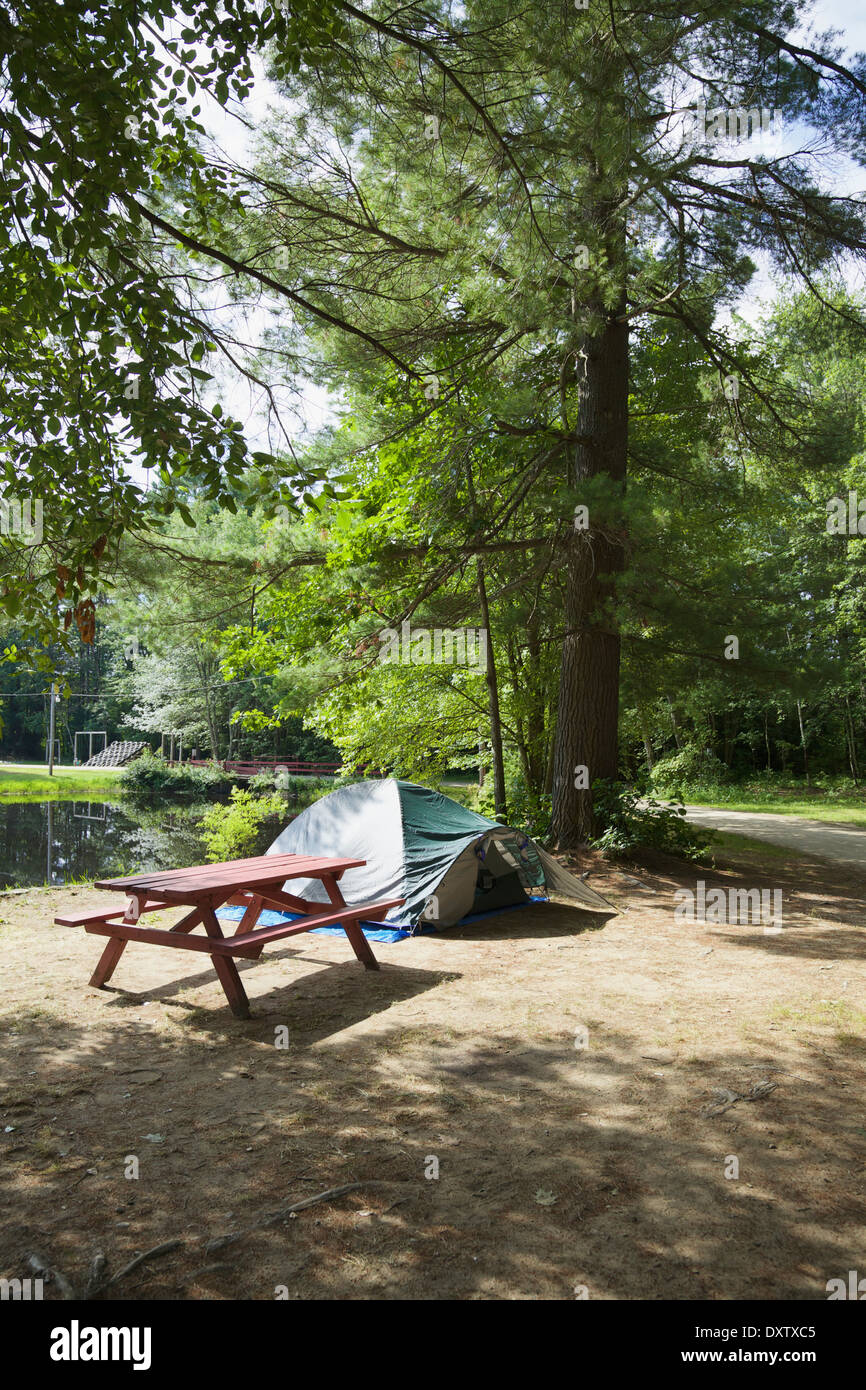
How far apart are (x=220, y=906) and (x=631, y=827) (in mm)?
5847

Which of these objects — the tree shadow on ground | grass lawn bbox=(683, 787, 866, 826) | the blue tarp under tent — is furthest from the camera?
grass lawn bbox=(683, 787, 866, 826)

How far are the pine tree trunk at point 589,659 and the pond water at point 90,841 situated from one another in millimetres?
7791

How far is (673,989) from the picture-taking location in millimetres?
5582

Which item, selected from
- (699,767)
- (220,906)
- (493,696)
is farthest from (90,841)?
(699,767)

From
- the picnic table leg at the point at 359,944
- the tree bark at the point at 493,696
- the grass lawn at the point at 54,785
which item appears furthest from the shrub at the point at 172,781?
the picnic table leg at the point at 359,944

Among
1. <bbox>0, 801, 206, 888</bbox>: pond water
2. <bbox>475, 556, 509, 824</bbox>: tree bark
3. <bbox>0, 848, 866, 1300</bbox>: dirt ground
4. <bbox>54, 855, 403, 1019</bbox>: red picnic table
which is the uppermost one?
<bbox>475, 556, 509, 824</bbox>: tree bark

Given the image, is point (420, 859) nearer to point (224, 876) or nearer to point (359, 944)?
point (359, 944)

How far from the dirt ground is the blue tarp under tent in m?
1.13

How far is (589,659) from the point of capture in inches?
403

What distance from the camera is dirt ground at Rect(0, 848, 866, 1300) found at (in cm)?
271

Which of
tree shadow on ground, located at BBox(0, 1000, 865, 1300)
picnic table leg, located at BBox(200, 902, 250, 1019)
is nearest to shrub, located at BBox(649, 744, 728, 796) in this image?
picnic table leg, located at BBox(200, 902, 250, 1019)

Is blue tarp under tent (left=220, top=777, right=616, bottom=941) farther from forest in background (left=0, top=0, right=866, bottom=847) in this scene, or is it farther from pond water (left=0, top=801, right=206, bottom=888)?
pond water (left=0, top=801, right=206, bottom=888)

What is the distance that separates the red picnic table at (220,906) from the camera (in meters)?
5.11
